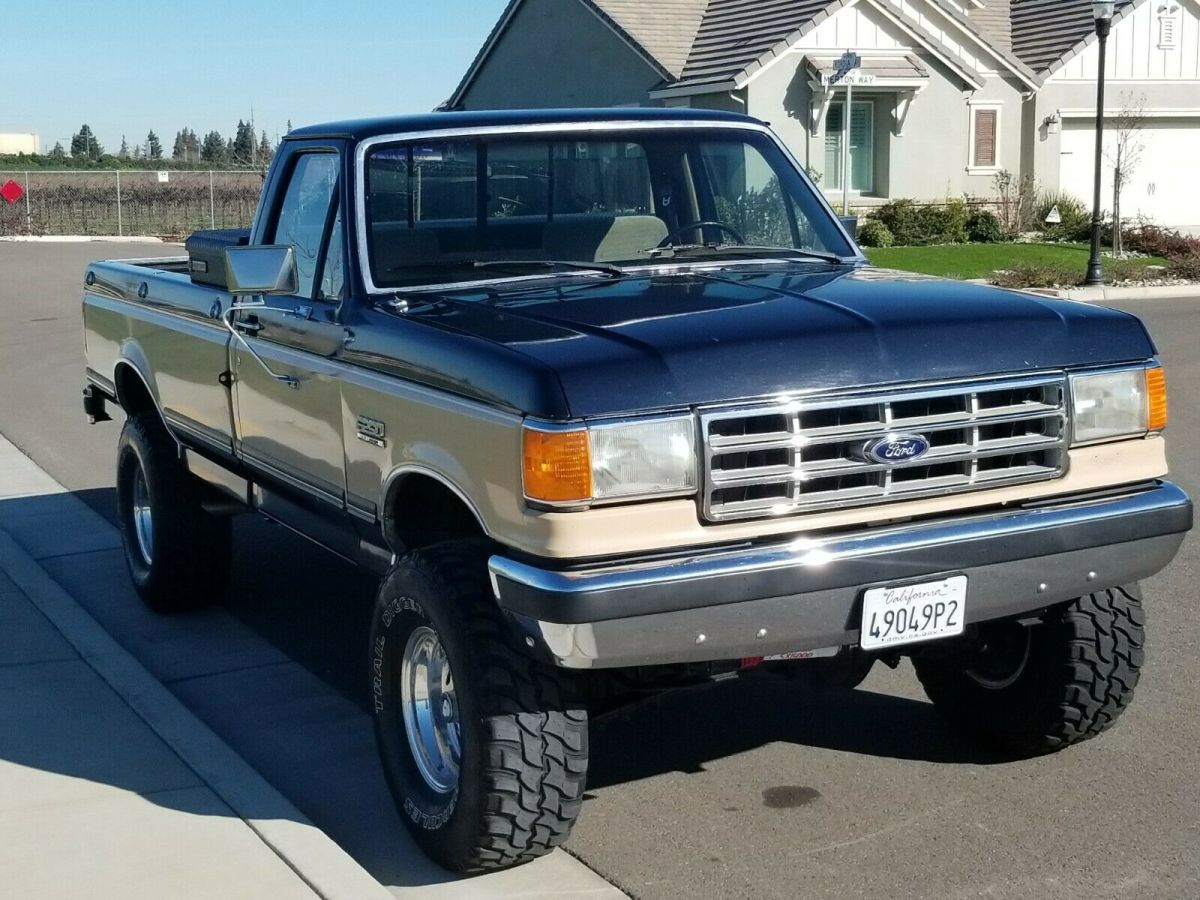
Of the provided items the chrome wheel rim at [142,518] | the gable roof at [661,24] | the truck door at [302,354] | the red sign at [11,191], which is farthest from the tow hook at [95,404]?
the red sign at [11,191]

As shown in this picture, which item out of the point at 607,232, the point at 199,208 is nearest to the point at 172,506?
the point at 607,232

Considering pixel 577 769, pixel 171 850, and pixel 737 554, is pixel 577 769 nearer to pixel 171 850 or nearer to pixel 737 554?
pixel 737 554

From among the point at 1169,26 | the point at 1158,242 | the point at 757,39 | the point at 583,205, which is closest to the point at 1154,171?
the point at 1169,26

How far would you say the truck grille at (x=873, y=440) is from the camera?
4141mm

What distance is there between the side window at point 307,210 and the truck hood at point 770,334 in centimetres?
81

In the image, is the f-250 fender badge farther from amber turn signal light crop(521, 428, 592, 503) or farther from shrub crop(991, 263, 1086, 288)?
shrub crop(991, 263, 1086, 288)

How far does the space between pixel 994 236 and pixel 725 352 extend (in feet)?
97.2

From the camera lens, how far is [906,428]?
432 cm

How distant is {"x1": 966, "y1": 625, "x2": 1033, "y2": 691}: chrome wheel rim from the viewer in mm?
5266

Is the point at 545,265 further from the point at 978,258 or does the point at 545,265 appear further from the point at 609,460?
the point at 978,258

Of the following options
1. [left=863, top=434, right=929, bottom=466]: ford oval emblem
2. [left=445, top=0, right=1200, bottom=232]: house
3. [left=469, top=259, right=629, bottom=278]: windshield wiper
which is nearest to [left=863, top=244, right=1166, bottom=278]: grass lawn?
[left=445, top=0, right=1200, bottom=232]: house

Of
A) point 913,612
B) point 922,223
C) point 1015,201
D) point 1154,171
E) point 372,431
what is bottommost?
point 913,612

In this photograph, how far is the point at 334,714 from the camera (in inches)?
236

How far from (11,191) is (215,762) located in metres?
41.6
